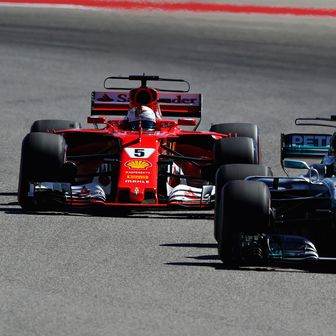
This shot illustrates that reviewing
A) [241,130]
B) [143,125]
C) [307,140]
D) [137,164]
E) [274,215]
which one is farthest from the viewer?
[241,130]

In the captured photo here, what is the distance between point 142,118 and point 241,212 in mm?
5500

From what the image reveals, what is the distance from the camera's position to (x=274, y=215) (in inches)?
467

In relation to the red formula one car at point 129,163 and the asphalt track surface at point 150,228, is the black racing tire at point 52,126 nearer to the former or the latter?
the red formula one car at point 129,163

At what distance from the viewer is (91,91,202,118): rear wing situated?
58.4 ft

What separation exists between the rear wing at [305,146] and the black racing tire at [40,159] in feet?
8.20

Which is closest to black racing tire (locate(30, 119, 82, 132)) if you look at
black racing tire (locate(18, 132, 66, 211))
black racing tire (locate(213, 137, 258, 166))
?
black racing tire (locate(18, 132, 66, 211))

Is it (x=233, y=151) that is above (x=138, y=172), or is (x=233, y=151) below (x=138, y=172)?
above

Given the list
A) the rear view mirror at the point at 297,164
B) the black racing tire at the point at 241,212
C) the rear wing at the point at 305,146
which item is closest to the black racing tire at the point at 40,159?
the rear wing at the point at 305,146

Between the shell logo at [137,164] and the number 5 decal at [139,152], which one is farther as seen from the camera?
the number 5 decal at [139,152]

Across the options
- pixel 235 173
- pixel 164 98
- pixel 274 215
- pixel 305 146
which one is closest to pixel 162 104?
pixel 164 98

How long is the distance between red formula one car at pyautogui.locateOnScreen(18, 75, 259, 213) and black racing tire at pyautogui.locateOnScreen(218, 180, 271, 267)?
3.39 meters

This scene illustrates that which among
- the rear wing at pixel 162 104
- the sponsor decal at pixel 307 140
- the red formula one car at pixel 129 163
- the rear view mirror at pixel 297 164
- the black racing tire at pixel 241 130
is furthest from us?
the rear wing at pixel 162 104

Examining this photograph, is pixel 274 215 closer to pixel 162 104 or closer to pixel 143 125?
pixel 143 125

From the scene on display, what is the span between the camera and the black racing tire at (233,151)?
49.7 feet
